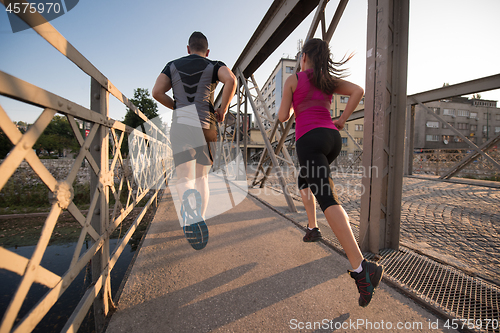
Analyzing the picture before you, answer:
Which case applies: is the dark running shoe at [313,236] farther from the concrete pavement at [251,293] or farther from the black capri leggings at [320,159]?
the black capri leggings at [320,159]

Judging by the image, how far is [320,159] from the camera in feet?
5.06

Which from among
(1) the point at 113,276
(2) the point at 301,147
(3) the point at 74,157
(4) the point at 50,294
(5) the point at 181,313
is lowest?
(1) the point at 113,276

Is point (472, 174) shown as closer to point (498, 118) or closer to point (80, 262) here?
point (80, 262)

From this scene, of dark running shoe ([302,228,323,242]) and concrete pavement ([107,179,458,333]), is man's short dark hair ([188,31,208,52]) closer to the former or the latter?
concrete pavement ([107,179,458,333])

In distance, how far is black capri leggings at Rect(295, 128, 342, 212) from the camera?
1.47m

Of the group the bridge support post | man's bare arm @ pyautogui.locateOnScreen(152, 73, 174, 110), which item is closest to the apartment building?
the bridge support post

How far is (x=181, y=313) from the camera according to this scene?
126cm

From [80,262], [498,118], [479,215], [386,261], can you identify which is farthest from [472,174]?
[498,118]

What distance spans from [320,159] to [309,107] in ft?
1.49

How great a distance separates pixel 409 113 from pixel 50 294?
12.4 m

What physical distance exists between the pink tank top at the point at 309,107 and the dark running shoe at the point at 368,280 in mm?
1017

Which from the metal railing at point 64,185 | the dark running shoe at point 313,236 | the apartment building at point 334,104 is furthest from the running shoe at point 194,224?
the apartment building at point 334,104

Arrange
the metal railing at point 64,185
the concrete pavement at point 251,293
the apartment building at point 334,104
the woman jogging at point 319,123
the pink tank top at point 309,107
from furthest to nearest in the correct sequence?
the apartment building at point 334,104, the pink tank top at point 309,107, the woman jogging at point 319,123, the concrete pavement at point 251,293, the metal railing at point 64,185

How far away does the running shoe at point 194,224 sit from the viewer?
185cm
